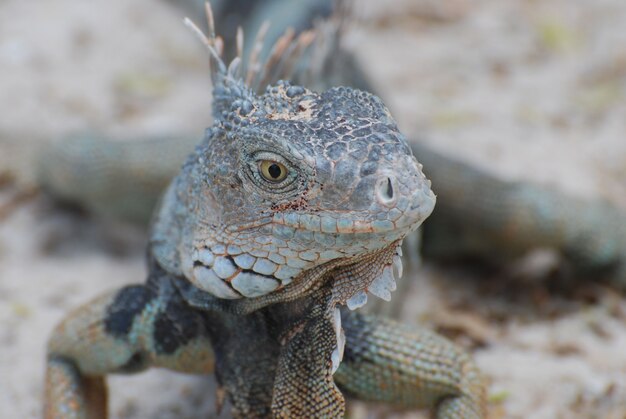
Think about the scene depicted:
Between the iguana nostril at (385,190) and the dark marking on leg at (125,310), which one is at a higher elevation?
the iguana nostril at (385,190)

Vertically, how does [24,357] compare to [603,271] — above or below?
below

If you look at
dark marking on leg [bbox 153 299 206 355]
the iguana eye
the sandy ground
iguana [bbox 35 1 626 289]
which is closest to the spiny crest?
the iguana eye

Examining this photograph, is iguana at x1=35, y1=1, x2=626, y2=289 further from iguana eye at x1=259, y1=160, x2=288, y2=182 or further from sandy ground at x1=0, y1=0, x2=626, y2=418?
iguana eye at x1=259, y1=160, x2=288, y2=182

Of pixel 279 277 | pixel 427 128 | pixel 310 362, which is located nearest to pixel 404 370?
pixel 310 362

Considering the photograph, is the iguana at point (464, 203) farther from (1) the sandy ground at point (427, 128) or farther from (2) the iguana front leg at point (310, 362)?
(2) the iguana front leg at point (310, 362)

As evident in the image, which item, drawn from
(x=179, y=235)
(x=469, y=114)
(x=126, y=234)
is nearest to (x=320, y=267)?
(x=179, y=235)

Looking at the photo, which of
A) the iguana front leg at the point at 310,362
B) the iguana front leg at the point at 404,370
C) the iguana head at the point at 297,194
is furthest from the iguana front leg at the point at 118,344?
the iguana front leg at the point at 404,370

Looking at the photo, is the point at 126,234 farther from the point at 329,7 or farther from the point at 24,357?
the point at 329,7
